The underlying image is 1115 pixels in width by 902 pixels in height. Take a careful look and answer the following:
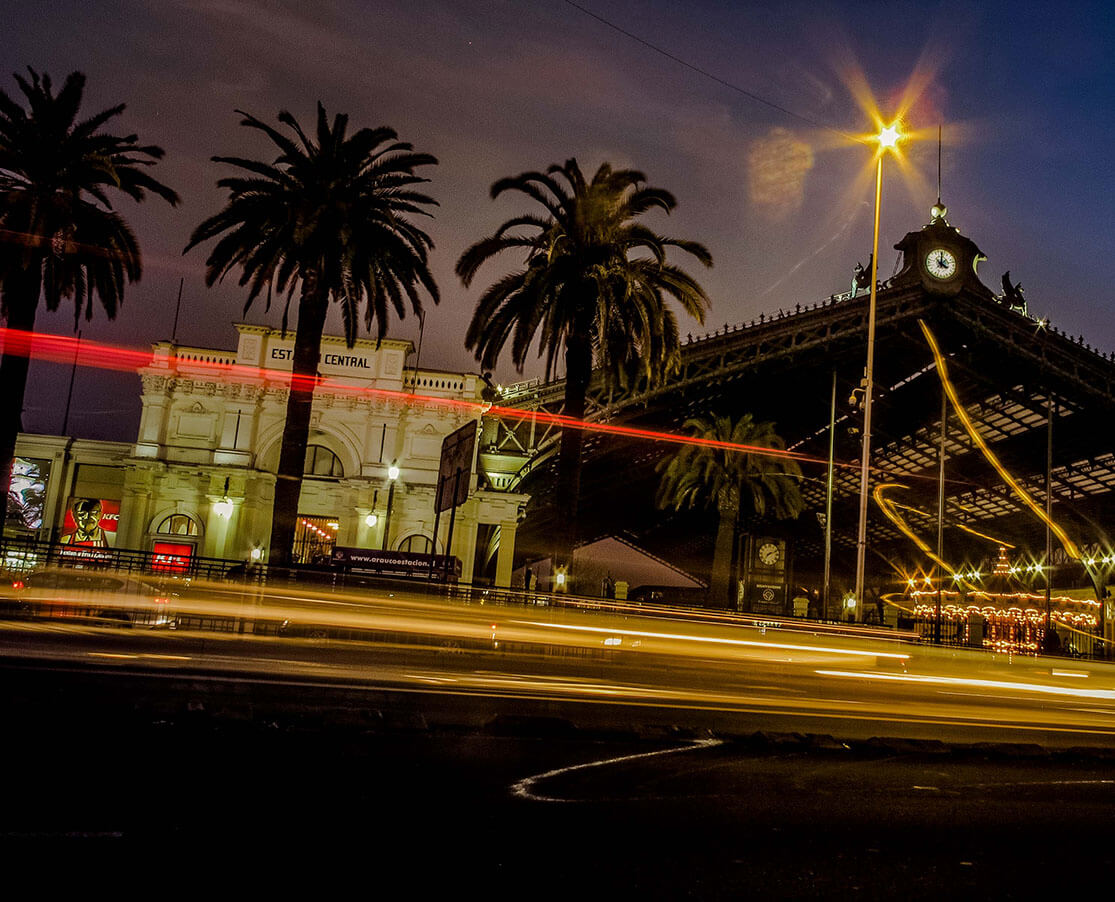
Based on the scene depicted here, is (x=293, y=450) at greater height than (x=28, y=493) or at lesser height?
greater

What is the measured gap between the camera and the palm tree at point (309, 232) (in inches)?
850

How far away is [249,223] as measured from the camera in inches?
891

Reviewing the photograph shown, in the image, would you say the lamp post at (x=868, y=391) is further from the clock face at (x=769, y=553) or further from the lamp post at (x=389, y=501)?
the clock face at (x=769, y=553)

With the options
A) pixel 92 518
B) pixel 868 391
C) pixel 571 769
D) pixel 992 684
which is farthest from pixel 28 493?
pixel 571 769

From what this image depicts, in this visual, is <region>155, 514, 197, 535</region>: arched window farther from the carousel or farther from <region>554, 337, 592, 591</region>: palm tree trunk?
the carousel

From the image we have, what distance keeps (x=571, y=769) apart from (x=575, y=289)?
1754 cm

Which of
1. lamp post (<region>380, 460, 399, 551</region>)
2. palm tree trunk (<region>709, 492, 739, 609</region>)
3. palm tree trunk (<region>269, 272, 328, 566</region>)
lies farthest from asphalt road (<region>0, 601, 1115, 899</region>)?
palm tree trunk (<region>709, 492, 739, 609</region>)

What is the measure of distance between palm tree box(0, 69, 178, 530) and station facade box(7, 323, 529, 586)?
50.6ft

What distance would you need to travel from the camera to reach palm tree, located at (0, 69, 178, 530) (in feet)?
74.7

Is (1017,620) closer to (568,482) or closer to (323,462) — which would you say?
(568,482)

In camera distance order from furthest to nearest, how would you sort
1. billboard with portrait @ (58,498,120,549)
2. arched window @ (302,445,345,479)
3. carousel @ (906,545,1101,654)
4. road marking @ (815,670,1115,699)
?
billboard with portrait @ (58,498,120,549) < arched window @ (302,445,345,479) < carousel @ (906,545,1101,654) < road marking @ (815,670,1115,699)

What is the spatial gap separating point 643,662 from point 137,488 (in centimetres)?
2894

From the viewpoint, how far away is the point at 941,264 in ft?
132

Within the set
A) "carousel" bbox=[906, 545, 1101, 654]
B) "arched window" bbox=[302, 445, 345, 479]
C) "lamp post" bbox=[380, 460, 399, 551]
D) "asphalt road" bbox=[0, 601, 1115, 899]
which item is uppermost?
"arched window" bbox=[302, 445, 345, 479]
